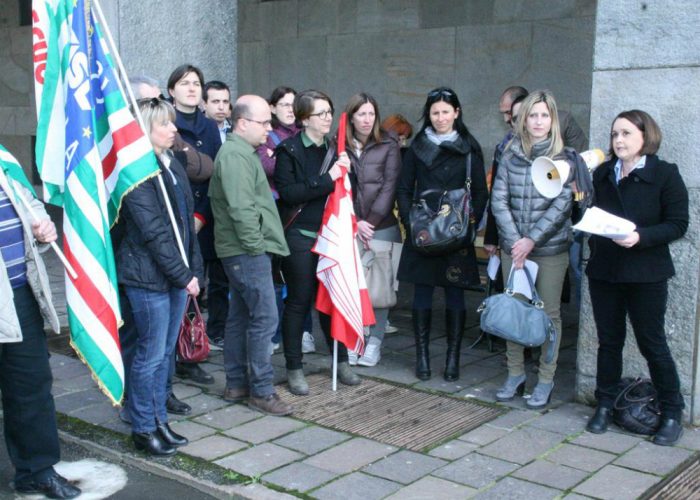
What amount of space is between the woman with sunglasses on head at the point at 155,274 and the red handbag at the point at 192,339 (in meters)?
0.71

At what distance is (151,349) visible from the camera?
4.69 metres

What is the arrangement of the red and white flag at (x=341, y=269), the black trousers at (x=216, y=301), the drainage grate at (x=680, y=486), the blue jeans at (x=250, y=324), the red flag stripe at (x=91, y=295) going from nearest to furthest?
the drainage grate at (x=680, y=486)
the red flag stripe at (x=91, y=295)
the blue jeans at (x=250, y=324)
the red and white flag at (x=341, y=269)
the black trousers at (x=216, y=301)

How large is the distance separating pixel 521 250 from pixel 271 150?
1.96 metres

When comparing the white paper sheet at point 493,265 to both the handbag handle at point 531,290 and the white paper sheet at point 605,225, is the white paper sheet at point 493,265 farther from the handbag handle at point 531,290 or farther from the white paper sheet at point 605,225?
the white paper sheet at point 605,225

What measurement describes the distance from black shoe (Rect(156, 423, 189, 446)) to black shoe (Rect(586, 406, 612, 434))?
2.27 metres

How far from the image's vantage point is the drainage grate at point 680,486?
14.1 ft

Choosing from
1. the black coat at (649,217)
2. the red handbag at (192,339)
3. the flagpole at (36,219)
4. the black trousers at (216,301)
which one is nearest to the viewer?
the flagpole at (36,219)

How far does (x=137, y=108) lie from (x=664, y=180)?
9.18ft

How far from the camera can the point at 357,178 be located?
6188 mm

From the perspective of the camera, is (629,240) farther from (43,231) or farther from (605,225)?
(43,231)

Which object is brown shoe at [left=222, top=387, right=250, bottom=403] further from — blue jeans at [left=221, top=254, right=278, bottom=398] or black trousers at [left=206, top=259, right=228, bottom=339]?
black trousers at [left=206, top=259, right=228, bottom=339]

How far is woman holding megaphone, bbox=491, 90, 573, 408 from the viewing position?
17.7 feet

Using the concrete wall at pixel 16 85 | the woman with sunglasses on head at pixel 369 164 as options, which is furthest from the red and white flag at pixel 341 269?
the concrete wall at pixel 16 85

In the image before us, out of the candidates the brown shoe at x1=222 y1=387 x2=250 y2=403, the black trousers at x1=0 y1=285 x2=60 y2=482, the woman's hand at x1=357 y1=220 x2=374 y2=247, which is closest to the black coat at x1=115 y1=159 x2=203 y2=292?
the black trousers at x1=0 y1=285 x2=60 y2=482
